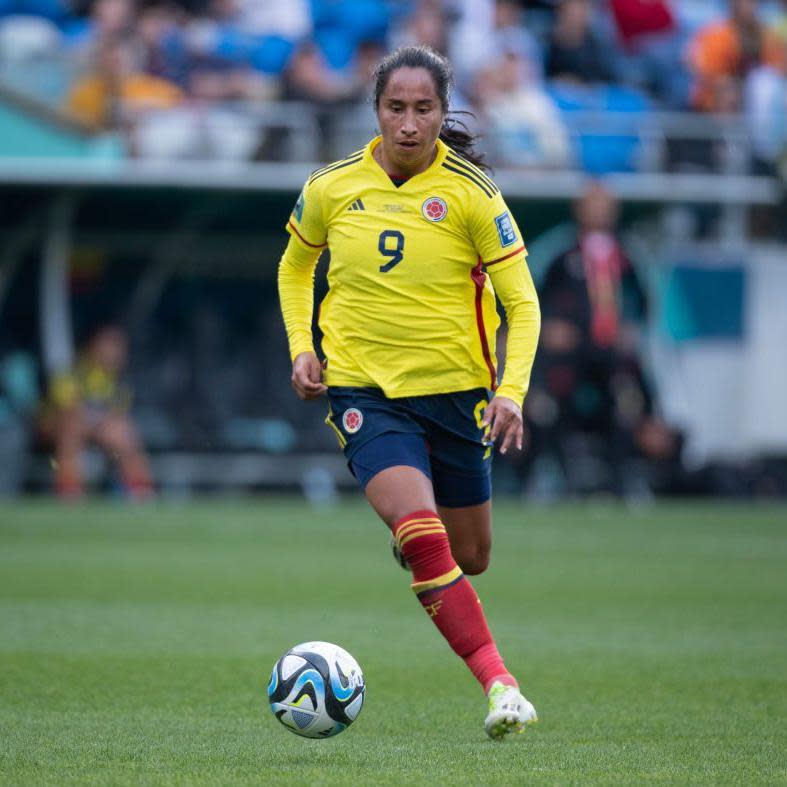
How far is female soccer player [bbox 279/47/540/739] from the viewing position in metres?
6.10

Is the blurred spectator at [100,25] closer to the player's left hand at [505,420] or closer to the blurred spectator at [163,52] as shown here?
the blurred spectator at [163,52]

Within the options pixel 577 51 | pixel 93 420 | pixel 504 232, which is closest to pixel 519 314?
pixel 504 232

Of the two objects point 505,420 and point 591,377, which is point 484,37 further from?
point 505,420

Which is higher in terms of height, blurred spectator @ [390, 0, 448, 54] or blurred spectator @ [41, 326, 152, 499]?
blurred spectator @ [390, 0, 448, 54]

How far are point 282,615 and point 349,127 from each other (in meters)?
9.49

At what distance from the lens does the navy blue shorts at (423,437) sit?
6148 mm

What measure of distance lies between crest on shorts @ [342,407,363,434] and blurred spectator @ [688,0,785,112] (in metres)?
14.8

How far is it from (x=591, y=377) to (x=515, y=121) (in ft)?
9.48

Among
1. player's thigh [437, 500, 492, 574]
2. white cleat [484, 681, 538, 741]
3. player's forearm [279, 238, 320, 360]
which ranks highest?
player's forearm [279, 238, 320, 360]

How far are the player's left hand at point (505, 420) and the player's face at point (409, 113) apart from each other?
3.09 feet

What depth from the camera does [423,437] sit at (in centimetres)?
631

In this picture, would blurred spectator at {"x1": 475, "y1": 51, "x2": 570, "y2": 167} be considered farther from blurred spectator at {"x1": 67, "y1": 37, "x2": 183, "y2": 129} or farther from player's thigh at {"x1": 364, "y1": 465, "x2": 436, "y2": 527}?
player's thigh at {"x1": 364, "y1": 465, "x2": 436, "y2": 527}

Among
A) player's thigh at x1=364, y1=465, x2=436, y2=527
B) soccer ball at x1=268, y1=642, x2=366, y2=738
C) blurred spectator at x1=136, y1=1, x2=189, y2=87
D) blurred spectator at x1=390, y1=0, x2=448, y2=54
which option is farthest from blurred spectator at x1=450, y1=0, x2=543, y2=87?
soccer ball at x1=268, y1=642, x2=366, y2=738

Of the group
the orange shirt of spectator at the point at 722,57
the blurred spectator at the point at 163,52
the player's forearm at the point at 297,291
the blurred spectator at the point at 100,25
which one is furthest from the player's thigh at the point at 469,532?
the orange shirt of spectator at the point at 722,57
